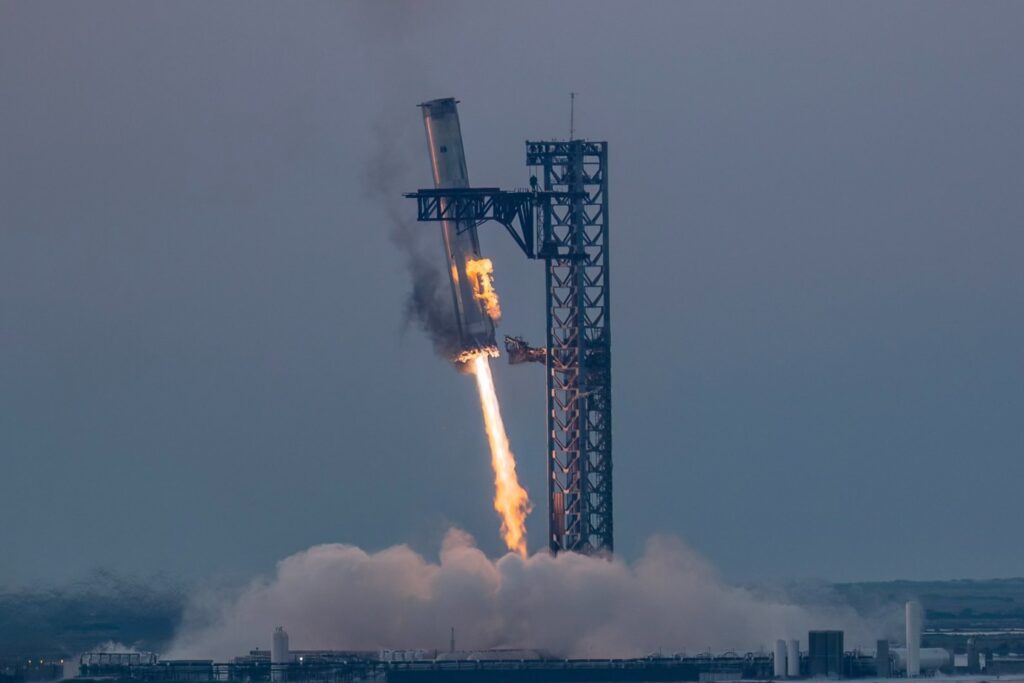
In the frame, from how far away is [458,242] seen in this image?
350 feet

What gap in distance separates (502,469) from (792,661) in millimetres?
14961

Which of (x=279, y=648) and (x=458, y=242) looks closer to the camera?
(x=279, y=648)

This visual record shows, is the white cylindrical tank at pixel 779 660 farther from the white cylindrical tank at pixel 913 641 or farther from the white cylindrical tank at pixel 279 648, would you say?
the white cylindrical tank at pixel 279 648

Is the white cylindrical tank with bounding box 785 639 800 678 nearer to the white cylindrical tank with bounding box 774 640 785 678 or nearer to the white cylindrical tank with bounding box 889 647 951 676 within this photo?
the white cylindrical tank with bounding box 774 640 785 678

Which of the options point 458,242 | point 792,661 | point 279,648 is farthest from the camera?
point 458,242

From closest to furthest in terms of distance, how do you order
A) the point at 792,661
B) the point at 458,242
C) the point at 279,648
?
the point at 279,648, the point at 792,661, the point at 458,242

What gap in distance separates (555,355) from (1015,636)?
43049 mm

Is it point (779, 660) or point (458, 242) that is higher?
point (458, 242)

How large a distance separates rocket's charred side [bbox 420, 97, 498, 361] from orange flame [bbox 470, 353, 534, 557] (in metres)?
0.89

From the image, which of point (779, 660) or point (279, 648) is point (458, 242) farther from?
point (779, 660)

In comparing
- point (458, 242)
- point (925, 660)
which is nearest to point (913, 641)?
point (925, 660)

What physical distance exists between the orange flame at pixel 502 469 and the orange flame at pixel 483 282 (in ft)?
7.05

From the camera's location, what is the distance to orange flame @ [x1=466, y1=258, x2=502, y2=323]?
10625 centimetres

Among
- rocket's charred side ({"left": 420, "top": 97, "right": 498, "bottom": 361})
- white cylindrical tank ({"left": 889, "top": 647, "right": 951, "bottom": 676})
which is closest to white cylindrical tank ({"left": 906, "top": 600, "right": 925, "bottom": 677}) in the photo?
white cylindrical tank ({"left": 889, "top": 647, "right": 951, "bottom": 676})
